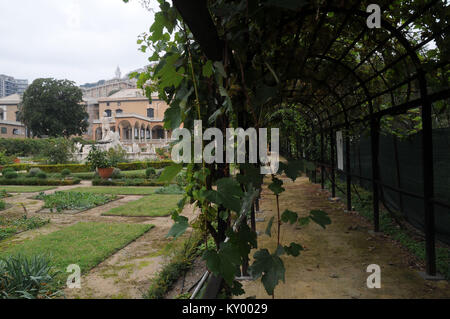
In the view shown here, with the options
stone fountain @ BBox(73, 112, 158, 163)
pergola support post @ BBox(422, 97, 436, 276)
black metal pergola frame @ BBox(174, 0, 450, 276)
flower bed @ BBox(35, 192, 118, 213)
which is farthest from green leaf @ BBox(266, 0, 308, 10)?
stone fountain @ BBox(73, 112, 158, 163)

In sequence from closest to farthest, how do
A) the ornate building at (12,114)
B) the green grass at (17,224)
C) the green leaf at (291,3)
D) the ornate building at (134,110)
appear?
the green leaf at (291,3) < the green grass at (17,224) < the ornate building at (134,110) < the ornate building at (12,114)

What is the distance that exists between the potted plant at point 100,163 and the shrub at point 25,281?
12.2 m

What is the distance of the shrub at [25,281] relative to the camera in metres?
3.03

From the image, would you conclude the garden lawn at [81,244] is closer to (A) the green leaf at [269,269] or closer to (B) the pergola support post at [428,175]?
(A) the green leaf at [269,269]

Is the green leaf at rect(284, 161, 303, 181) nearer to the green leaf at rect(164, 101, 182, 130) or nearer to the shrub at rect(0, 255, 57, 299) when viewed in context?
the green leaf at rect(164, 101, 182, 130)

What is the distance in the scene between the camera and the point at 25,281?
321 cm

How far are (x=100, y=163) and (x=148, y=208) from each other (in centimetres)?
856

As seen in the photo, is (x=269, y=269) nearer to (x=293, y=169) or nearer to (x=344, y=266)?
(x=293, y=169)

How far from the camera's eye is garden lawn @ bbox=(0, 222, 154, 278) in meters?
4.23

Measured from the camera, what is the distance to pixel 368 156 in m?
6.96

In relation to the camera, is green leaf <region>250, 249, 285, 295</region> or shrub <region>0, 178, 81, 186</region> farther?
shrub <region>0, 178, 81, 186</region>

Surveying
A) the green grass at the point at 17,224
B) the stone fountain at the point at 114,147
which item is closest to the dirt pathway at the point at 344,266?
the green grass at the point at 17,224

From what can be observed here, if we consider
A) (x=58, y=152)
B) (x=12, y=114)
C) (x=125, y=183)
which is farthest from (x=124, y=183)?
(x=12, y=114)

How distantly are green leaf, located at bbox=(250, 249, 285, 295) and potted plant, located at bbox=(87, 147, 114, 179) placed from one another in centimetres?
1549
